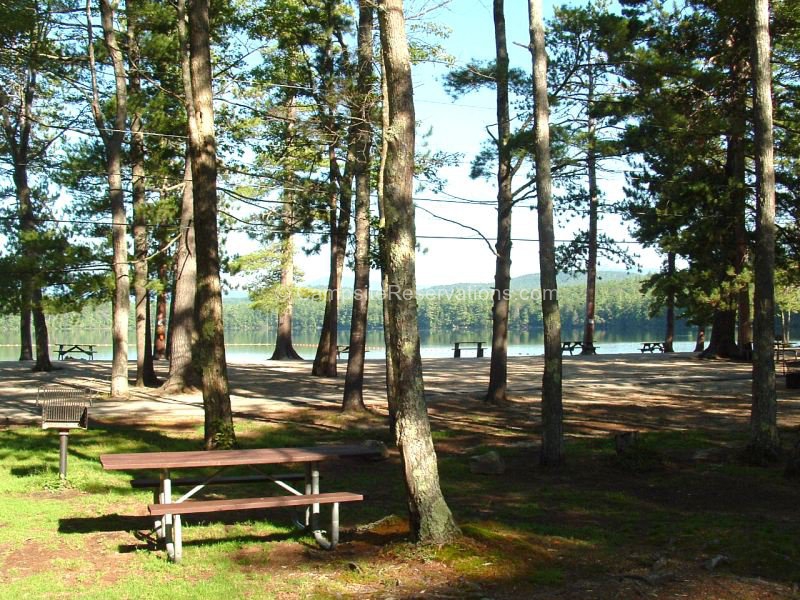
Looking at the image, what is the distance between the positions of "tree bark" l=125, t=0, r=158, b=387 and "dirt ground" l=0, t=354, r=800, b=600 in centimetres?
120

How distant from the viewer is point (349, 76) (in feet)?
48.5

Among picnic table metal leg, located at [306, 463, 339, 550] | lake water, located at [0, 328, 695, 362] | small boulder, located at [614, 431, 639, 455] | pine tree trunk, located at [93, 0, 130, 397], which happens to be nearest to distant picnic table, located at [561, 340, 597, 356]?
lake water, located at [0, 328, 695, 362]

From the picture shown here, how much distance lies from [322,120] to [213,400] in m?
6.25

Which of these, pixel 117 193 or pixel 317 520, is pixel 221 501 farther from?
pixel 117 193

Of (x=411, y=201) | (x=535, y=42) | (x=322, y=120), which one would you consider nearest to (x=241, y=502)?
(x=411, y=201)

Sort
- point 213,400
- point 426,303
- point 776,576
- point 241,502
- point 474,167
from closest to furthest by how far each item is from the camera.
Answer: point 776,576 < point 241,502 < point 213,400 < point 474,167 < point 426,303

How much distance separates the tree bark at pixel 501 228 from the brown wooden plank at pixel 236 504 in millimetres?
10304

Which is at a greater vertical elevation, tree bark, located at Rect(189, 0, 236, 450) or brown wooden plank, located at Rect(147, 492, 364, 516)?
tree bark, located at Rect(189, 0, 236, 450)

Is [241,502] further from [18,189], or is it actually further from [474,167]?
[18,189]

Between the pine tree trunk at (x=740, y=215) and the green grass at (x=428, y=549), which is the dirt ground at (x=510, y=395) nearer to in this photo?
the pine tree trunk at (x=740, y=215)

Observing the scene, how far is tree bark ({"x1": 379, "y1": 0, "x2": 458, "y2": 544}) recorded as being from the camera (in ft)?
19.1

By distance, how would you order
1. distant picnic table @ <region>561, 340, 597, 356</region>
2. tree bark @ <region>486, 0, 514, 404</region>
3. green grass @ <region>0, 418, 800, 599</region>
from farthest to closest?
1. distant picnic table @ <region>561, 340, 597, 356</region>
2. tree bark @ <region>486, 0, 514, 404</region>
3. green grass @ <region>0, 418, 800, 599</region>

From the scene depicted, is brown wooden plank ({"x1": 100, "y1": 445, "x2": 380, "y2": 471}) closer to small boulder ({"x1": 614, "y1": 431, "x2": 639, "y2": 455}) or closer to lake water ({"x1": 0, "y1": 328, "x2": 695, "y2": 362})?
small boulder ({"x1": 614, "y1": 431, "x2": 639, "y2": 455})

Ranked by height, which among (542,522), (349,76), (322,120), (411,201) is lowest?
(542,522)
